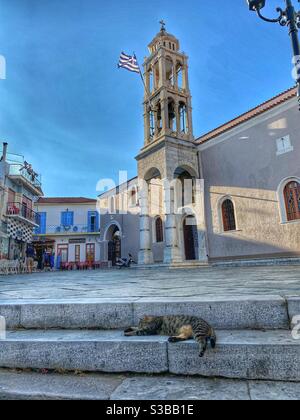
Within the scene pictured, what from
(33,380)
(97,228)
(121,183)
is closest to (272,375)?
(33,380)

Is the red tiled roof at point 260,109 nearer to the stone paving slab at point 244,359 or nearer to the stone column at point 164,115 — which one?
the stone column at point 164,115

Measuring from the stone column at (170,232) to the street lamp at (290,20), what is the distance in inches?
383

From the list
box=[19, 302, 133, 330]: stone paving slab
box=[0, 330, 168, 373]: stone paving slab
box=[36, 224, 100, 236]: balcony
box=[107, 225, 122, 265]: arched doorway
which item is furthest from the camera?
box=[36, 224, 100, 236]: balcony

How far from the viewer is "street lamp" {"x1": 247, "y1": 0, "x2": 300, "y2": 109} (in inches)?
201

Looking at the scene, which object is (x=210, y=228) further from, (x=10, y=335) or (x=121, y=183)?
(x=10, y=335)

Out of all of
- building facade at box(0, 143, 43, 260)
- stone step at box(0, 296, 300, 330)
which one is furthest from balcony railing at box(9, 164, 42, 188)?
stone step at box(0, 296, 300, 330)

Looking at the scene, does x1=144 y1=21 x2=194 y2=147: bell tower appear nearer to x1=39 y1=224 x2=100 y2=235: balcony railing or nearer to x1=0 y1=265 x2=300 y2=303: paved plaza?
x1=0 y1=265 x2=300 y2=303: paved plaza

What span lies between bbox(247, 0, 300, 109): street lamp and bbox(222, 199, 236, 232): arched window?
9.59 m

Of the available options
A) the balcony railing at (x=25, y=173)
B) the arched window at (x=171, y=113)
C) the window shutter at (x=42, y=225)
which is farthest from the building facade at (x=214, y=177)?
the window shutter at (x=42, y=225)

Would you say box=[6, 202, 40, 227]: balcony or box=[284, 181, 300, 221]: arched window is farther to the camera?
box=[6, 202, 40, 227]: balcony

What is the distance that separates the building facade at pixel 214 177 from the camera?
12.2 m

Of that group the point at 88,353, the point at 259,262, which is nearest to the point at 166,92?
the point at 259,262

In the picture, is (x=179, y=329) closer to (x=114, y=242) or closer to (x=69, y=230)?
(x=114, y=242)
